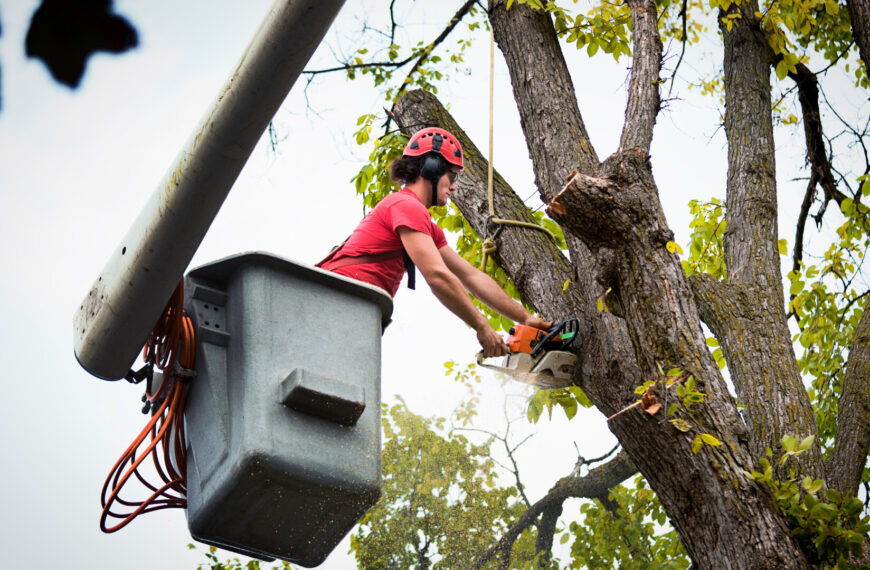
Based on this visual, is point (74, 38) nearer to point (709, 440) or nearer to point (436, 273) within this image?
point (709, 440)

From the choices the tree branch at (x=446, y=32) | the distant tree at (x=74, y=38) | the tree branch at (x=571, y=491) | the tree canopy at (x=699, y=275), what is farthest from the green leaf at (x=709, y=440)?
the tree branch at (x=571, y=491)

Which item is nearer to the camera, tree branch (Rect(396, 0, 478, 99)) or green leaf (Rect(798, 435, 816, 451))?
green leaf (Rect(798, 435, 816, 451))

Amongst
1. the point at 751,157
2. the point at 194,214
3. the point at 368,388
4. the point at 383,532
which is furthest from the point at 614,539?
the point at 194,214

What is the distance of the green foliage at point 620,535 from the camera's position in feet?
24.8

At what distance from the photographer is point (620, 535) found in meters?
8.68

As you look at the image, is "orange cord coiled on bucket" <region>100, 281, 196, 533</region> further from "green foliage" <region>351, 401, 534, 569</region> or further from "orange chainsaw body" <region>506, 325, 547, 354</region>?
"green foliage" <region>351, 401, 534, 569</region>

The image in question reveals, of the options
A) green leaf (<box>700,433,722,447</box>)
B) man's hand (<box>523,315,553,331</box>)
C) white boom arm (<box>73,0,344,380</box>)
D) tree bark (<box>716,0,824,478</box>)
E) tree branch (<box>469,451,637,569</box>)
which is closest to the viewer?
white boom arm (<box>73,0,344,380</box>)

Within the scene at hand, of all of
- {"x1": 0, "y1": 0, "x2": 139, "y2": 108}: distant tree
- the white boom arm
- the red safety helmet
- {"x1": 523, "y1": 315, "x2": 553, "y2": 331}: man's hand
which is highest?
the red safety helmet

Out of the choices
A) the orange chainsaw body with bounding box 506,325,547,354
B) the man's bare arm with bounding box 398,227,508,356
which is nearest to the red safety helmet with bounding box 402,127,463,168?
the man's bare arm with bounding box 398,227,508,356

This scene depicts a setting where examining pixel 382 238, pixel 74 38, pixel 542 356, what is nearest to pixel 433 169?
pixel 382 238

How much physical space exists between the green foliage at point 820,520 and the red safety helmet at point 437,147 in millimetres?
2019

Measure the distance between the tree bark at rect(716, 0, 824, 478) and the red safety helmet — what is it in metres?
1.29

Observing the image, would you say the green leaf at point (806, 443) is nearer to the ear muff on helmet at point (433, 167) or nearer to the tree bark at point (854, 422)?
the tree bark at point (854, 422)

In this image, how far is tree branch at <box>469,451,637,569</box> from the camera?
32.3 ft
